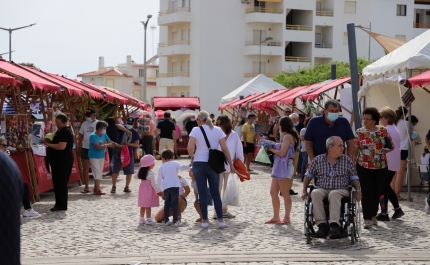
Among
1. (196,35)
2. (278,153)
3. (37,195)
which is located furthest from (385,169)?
(196,35)

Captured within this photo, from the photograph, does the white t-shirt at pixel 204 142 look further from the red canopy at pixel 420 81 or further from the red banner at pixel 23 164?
the red banner at pixel 23 164

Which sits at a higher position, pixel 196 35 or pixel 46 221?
pixel 196 35

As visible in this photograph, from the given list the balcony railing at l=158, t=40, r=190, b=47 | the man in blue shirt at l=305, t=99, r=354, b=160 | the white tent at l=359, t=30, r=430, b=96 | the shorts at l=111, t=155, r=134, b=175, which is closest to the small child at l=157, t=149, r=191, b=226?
the man in blue shirt at l=305, t=99, r=354, b=160

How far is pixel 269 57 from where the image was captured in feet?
254

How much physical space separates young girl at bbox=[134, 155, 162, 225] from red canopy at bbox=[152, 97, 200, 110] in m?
26.7

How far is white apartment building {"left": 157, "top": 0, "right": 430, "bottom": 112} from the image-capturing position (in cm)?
7550

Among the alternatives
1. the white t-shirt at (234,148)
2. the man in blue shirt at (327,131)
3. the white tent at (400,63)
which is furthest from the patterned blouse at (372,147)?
the white tent at (400,63)

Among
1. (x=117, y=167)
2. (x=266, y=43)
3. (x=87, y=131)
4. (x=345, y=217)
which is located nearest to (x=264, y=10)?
(x=266, y=43)

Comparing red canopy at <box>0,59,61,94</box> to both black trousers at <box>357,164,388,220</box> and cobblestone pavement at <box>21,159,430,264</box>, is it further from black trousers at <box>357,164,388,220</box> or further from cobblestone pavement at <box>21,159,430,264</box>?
black trousers at <box>357,164,388,220</box>

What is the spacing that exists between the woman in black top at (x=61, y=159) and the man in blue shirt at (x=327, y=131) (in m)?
4.54

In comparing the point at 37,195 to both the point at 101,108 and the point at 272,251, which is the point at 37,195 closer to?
the point at 272,251

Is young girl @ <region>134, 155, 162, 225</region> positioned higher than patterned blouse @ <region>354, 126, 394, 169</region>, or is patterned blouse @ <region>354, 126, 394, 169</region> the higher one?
patterned blouse @ <region>354, 126, 394, 169</region>

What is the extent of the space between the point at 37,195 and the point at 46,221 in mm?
2991

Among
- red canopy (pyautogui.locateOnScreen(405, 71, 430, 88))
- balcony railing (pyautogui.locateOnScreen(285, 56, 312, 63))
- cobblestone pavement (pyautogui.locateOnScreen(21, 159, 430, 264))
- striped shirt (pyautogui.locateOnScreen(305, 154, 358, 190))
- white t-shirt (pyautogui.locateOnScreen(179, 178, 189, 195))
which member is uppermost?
balcony railing (pyautogui.locateOnScreen(285, 56, 312, 63))
